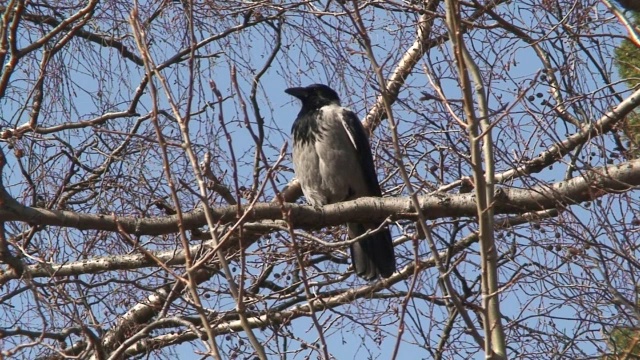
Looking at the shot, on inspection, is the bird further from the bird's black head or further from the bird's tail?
the bird's tail

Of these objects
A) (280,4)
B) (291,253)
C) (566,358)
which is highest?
(280,4)

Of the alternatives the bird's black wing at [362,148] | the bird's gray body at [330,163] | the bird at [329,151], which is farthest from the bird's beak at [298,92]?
the bird's black wing at [362,148]

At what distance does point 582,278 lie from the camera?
14.8ft

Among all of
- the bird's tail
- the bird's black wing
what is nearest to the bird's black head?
the bird's black wing

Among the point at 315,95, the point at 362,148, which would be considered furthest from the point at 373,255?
the point at 315,95

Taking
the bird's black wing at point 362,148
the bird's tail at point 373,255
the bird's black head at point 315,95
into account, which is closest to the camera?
the bird's tail at point 373,255

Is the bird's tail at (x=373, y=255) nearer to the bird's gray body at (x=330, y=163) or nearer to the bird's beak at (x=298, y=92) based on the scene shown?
the bird's gray body at (x=330, y=163)

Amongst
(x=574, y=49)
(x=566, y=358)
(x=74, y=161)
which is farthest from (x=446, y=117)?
(x=74, y=161)

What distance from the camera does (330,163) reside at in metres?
6.79

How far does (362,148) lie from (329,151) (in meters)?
0.27

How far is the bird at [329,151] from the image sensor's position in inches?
263

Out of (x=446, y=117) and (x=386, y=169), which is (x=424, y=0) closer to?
(x=446, y=117)

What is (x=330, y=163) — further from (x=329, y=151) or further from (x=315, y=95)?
(x=315, y=95)

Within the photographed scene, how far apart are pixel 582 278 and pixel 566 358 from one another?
35cm
